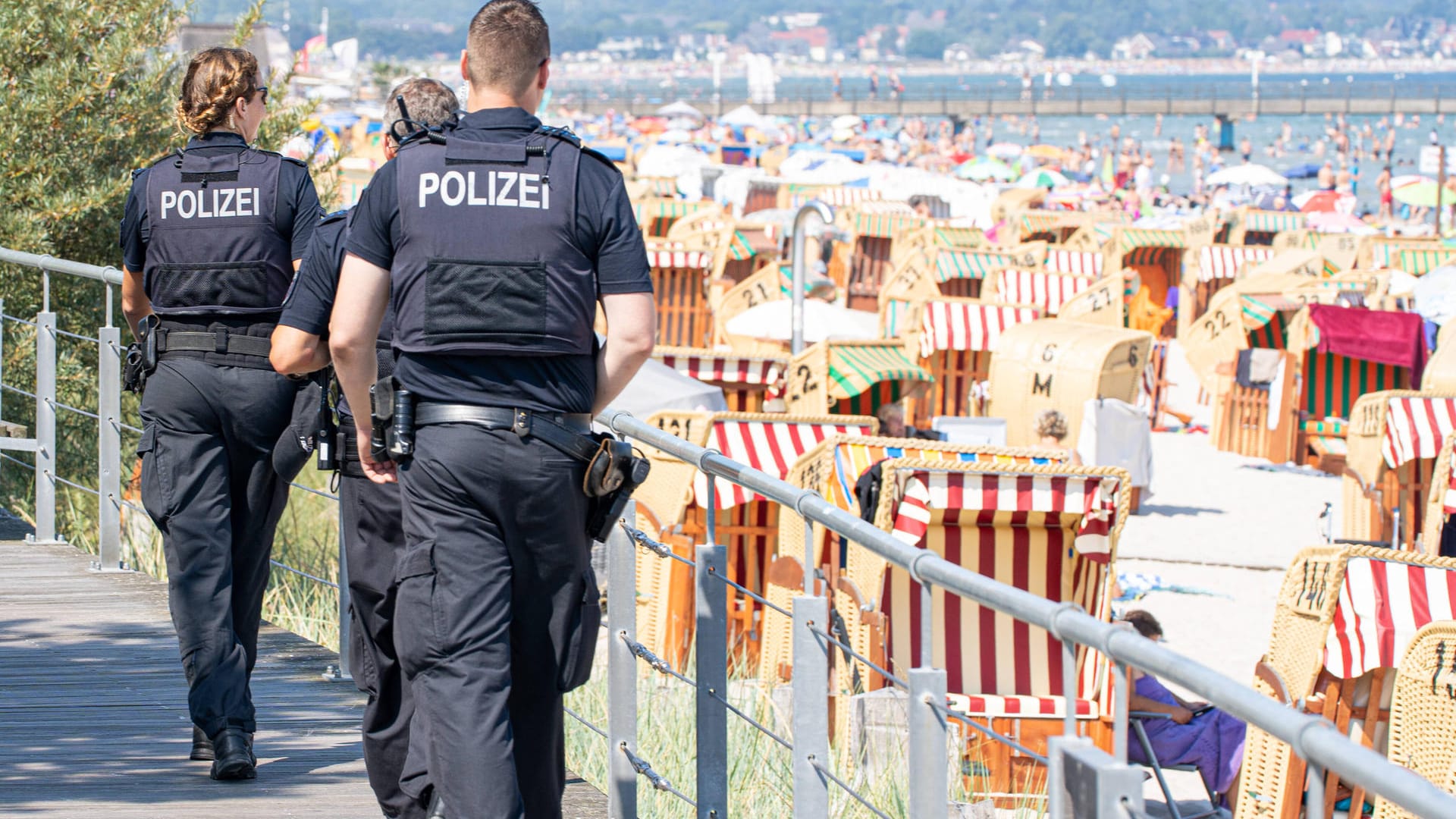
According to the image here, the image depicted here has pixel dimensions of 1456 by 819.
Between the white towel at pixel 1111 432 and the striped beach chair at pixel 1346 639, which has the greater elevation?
the striped beach chair at pixel 1346 639

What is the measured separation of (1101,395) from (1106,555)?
654 cm

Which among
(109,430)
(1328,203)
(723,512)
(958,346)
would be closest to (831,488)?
(723,512)

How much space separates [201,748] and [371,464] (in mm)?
1360

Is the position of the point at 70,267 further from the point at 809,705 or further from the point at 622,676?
the point at 809,705

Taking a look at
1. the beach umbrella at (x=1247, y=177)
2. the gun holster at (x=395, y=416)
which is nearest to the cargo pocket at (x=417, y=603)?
the gun holster at (x=395, y=416)

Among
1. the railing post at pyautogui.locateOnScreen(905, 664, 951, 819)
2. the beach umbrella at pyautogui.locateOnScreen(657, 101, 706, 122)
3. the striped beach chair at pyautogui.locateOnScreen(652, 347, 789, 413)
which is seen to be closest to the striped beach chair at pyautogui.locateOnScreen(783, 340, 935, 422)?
the striped beach chair at pyautogui.locateOnScreen(652, 347, 789, 413)

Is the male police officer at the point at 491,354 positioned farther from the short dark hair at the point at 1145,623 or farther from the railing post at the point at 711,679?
the short dark hair at the point at 1145,623

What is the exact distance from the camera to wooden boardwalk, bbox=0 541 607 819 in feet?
13.5

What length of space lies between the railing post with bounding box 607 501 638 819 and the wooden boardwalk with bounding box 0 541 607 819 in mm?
265

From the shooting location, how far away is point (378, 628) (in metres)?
3.56

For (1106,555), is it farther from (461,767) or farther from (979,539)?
(461,767)

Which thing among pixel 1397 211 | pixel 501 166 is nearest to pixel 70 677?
pixel 501 166

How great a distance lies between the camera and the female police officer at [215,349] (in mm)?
4113

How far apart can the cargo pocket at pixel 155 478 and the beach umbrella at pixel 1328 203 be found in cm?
3754
